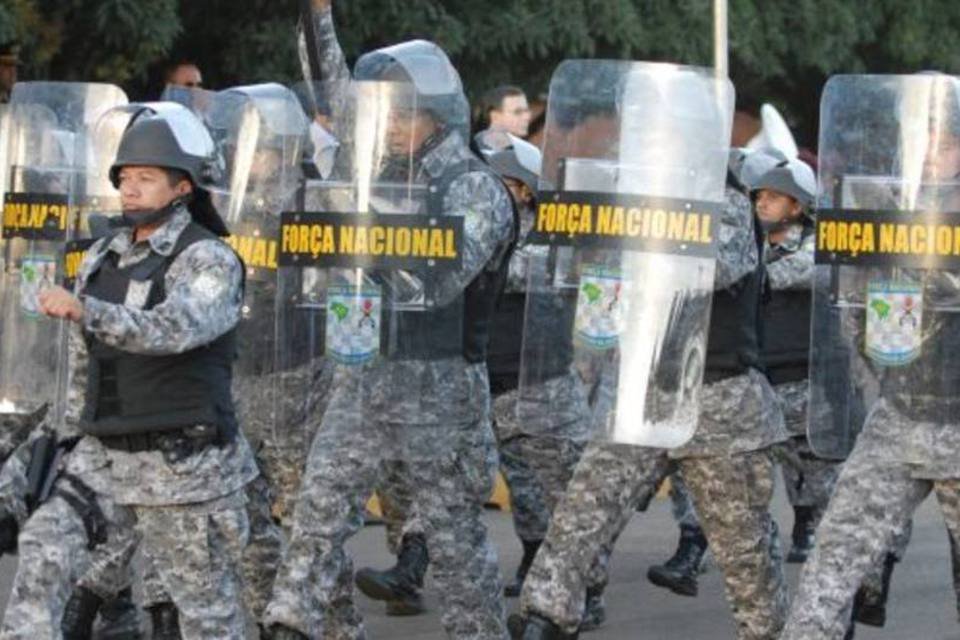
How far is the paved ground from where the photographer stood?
10.8m

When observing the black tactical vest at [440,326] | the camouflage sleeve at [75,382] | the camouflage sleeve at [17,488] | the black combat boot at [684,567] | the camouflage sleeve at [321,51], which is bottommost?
the black combat boot at [684,567]

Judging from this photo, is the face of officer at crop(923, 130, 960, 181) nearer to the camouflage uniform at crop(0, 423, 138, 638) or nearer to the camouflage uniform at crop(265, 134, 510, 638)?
the camouflage uniform at crop(265, 134, 510, 638)

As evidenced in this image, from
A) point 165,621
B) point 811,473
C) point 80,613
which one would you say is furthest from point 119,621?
point 811,473

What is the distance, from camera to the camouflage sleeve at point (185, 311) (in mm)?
7891

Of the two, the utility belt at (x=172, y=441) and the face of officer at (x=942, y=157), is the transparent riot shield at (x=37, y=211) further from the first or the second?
the face of officer at (x=942, y=157)

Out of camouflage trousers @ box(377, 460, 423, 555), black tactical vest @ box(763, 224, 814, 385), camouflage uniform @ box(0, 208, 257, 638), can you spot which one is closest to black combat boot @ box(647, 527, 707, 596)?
black tactical vest @ box(763, 224, 814, 385)

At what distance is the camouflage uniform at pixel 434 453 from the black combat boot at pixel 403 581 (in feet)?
5.92

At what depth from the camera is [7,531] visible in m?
8.40

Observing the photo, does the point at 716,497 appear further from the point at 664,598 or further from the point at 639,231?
the point at 664,598

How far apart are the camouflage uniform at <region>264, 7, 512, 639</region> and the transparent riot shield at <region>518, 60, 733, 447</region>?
0.28 m

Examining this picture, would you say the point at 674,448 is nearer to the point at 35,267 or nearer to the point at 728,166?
the point at 728,166

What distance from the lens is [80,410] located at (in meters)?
8.32

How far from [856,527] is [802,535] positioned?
15.2 ft

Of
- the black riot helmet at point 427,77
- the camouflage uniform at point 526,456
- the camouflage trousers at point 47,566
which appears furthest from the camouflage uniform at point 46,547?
the camouflage uniform at point 526,456
